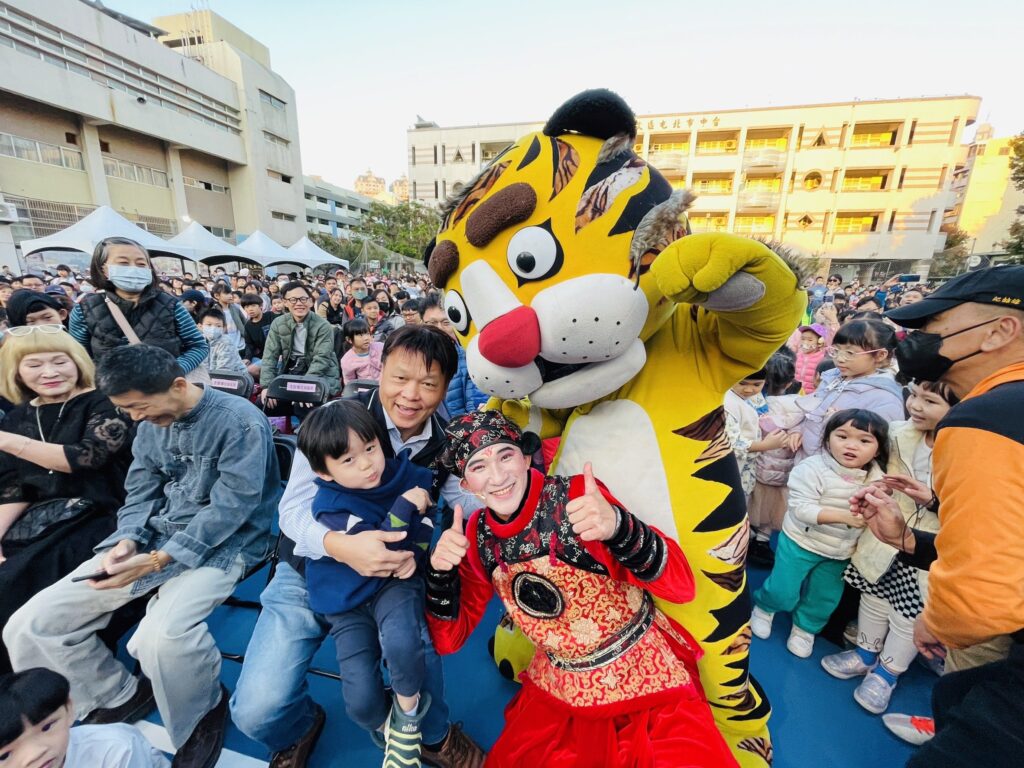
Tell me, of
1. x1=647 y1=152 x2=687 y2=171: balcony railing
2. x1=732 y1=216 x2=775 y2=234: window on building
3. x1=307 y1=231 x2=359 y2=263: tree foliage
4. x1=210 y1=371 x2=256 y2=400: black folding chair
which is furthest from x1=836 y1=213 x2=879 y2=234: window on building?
x1=210 y1=371 x2=256 y2=400: black folding chair

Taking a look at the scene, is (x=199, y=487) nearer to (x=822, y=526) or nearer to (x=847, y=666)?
(x=822, y=526)

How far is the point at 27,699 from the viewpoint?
948mm

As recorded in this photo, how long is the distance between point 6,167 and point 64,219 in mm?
2155

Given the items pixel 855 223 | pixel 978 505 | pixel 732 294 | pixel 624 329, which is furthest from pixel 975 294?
pixel 855 223

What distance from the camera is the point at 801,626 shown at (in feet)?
6.79

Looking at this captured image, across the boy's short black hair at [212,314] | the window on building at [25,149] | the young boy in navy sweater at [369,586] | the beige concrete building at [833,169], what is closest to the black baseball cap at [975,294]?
the young boy in navy sweater at [369,586]

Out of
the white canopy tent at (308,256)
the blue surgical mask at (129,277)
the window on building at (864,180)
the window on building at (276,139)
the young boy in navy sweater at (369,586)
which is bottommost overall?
the young boy in navy sweater at (369,586)

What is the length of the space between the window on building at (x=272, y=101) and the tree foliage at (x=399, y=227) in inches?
399

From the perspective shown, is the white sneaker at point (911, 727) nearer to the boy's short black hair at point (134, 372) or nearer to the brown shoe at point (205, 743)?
the brown shoe at point (205, 743)

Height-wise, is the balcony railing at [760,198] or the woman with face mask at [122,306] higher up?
the balcony railing at [760,198]

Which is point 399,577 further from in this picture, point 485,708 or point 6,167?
point 6,167

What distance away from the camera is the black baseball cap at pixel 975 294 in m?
1.01

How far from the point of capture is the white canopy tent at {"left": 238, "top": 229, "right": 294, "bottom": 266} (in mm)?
14175

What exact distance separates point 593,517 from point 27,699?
1.29 meters
